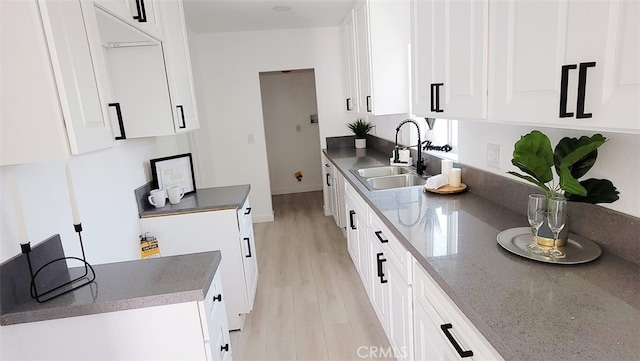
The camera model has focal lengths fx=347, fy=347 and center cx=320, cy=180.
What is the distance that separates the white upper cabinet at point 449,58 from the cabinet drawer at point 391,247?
0.62m

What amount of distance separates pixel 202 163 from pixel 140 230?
238 cm

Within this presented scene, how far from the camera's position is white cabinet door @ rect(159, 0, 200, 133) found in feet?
7.00

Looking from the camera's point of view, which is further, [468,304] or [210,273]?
[210,273]

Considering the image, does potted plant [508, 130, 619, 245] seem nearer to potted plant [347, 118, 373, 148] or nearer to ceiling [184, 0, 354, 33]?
ceiling [184, 0, 354, 33]

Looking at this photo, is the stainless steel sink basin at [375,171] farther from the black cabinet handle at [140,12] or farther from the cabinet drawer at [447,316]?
the black cabinet handle at [140,12]

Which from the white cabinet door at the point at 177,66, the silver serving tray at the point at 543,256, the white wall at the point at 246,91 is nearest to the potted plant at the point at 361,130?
the white wall at the point at 246,91

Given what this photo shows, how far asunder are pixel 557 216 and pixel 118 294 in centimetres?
147

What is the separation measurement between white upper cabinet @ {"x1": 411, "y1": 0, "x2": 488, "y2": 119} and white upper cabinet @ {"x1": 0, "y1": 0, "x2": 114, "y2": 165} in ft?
4.46

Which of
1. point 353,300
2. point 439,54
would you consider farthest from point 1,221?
point 353,300

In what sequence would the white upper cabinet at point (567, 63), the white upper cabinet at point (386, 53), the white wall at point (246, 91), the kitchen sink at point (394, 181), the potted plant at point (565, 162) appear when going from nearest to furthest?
the white upper cabinet at point (567, 63) < the potted plant at point (565, 162) < the kitchen sink at point (394, 181) < the white upper cabinet at point (386, 53) < the white wall at point (246, 91)

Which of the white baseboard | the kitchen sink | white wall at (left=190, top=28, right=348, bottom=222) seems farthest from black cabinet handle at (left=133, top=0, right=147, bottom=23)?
the white baseboard

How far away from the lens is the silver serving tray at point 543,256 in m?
1.09

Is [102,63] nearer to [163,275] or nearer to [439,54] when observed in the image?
[163,275]

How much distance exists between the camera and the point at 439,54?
162 cm
